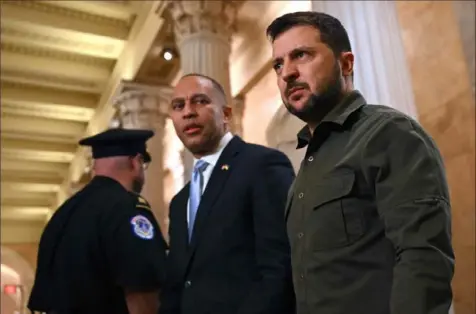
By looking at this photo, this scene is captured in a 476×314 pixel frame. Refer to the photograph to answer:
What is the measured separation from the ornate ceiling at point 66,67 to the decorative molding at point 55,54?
0.02 m

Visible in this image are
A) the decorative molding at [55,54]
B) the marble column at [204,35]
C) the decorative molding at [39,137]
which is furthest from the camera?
the decorative molding at [39,137]

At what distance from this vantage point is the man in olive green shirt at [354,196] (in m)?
1.20

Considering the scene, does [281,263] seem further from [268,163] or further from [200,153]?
[200,153]

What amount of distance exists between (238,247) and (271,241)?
0.46ft

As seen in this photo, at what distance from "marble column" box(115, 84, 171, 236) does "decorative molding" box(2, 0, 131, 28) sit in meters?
1.09

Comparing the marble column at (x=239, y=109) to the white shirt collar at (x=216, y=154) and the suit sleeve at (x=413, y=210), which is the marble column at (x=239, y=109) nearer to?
the white shirt collar at (x=216, y=154)

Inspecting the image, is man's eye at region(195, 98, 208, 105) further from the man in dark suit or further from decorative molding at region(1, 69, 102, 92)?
decorative molding at region(1, 69, 102, 92)

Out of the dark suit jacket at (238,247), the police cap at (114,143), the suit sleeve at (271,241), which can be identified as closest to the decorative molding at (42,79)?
the police cap at (114,143)

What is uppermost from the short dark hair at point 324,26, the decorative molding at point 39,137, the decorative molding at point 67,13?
the decorative molding at point 67,13

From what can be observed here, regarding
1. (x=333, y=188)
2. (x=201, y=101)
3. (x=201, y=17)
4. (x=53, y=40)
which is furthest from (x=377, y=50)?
(x=53, y=40)

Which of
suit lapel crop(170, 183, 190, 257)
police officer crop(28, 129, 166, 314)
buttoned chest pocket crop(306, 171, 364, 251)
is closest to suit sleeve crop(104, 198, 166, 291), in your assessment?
police officer crop(28, 129, 166, 314)

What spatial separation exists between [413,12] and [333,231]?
4310mm

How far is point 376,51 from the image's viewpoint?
354 cm

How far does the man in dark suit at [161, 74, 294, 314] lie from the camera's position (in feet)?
6.75
